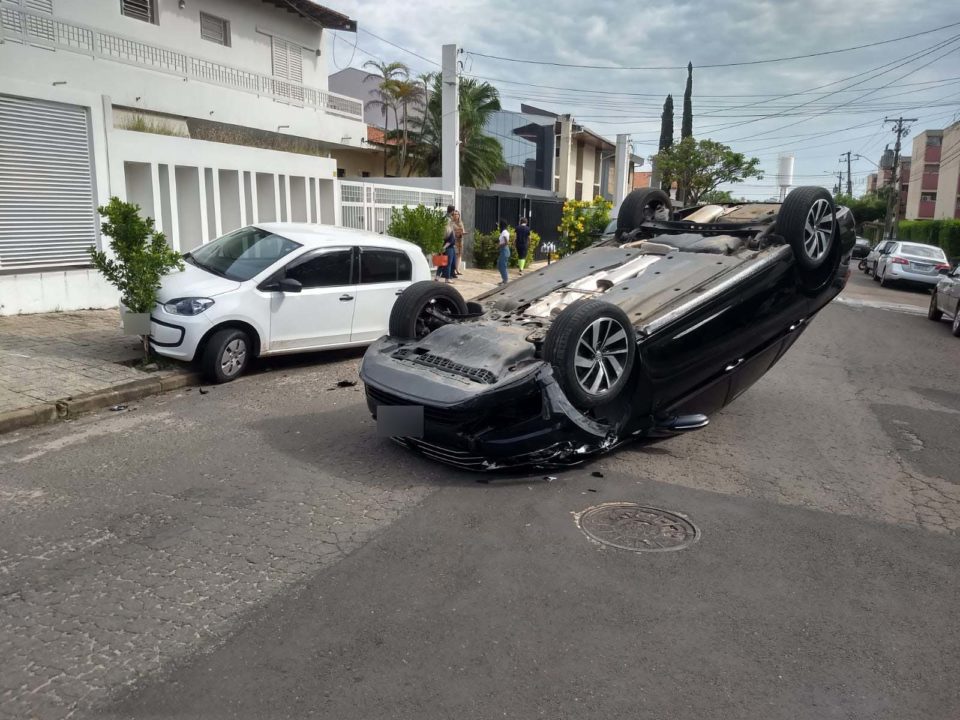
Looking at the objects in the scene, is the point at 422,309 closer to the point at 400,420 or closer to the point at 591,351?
the point at 400,420

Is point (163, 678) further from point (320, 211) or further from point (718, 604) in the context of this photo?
point (320, 211)

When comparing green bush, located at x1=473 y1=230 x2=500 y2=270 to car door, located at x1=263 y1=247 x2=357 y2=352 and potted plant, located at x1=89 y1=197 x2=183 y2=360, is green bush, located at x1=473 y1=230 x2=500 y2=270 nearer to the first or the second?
car door, located at x1=263 y1=247 x2=357 y2=352

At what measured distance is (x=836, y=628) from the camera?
3480mm

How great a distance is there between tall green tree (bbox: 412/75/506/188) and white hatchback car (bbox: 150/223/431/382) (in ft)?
77.0

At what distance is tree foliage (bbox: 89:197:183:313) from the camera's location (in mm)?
7992

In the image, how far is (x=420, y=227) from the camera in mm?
16750

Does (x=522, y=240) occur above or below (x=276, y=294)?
above

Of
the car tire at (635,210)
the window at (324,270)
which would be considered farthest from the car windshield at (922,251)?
the window at (324,270)

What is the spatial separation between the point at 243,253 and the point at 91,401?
2545 mm

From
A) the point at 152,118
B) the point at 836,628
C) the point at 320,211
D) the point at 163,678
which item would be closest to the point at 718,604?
the point at 836,628

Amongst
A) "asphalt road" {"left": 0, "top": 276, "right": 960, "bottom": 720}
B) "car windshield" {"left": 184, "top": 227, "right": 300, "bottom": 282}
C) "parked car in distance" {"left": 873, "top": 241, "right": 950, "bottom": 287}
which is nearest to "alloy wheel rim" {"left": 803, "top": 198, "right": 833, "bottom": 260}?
"asphalt road" {"left": 0, "top": 276, "right": 960, "bottom": 720}

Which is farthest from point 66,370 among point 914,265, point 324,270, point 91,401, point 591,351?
point 914,265

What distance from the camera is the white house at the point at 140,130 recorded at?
10930 mm

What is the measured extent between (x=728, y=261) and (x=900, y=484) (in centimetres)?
211
